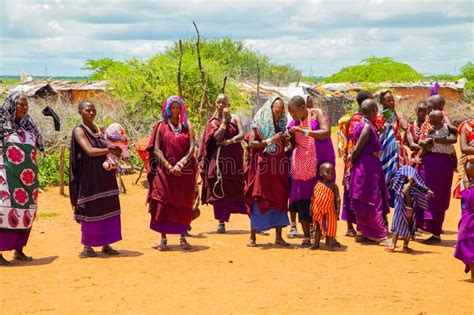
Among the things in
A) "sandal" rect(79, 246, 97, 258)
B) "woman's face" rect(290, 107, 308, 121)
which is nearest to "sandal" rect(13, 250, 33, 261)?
"sandal" rect(79, 246, 97, 258)

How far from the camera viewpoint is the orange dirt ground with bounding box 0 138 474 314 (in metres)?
5.43

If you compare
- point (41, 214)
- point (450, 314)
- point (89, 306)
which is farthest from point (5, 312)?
point (41, 214)

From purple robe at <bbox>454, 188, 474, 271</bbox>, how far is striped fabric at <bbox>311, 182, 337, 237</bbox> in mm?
1673

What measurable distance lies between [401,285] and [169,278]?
224 centimetres

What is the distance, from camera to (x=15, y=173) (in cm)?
705

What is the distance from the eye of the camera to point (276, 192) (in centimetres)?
787

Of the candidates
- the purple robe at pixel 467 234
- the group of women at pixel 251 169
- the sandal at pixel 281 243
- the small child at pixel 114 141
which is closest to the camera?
the purple robe at pixel 467 234

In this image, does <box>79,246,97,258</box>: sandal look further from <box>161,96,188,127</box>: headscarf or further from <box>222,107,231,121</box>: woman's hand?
<box>222,107,231,121</box>: woman's hand

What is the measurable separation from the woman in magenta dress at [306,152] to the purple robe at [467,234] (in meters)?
1.93

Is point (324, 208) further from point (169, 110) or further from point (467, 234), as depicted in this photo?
point (169, 110)

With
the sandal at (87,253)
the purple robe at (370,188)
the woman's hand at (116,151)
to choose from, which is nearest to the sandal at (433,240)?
the purple robe at (370,188)

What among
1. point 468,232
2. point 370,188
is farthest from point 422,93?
point 468,232

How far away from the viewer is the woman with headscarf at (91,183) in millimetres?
7273

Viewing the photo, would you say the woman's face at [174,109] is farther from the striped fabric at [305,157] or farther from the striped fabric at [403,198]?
the striped fabric at [403,198]
